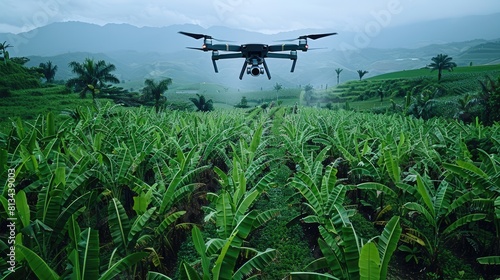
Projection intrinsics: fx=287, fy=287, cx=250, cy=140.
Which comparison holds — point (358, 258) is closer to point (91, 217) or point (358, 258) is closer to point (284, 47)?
point (91, 217)

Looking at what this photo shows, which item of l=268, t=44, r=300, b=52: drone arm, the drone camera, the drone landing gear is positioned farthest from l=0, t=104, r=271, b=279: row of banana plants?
l=268, t=44, r=300, b=52: drone arm

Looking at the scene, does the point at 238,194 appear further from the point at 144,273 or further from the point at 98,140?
the point at 98,140

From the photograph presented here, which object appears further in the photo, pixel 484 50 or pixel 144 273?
pixel 484 50

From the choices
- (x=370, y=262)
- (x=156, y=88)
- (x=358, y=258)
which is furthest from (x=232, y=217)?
(x=156, y=88)

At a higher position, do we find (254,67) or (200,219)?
(254,67)

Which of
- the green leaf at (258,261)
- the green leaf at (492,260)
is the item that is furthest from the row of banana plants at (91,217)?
the green leaf at (492,260)

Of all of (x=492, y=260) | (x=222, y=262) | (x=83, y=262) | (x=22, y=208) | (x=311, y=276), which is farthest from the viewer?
(x=492, y=260)

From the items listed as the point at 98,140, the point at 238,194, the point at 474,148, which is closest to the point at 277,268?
the point at 238,194

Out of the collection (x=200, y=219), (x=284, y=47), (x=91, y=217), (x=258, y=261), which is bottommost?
(x=200, y=219)
